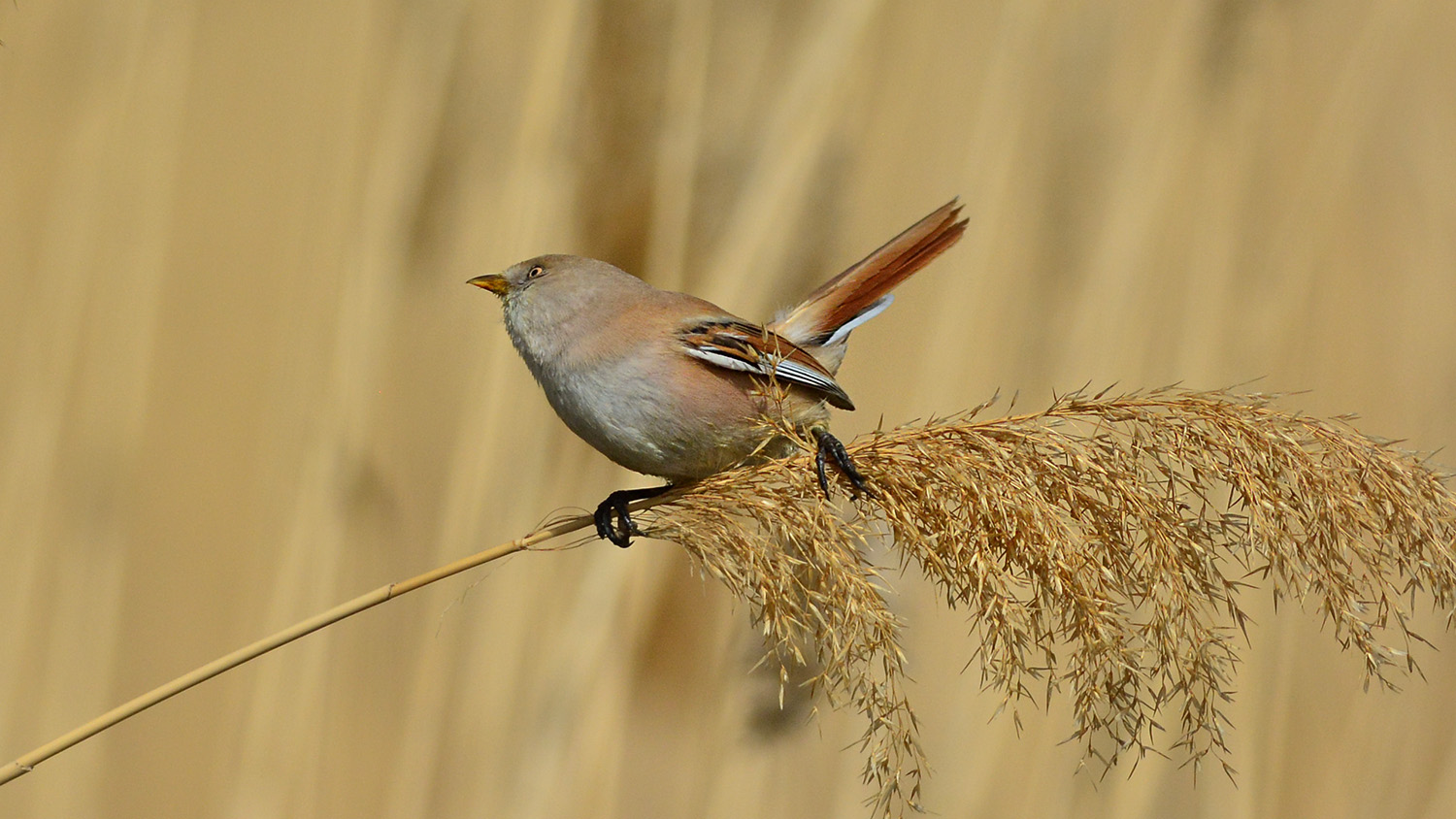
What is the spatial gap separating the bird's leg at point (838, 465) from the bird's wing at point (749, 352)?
263 mm

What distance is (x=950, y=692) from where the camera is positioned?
2.10 m

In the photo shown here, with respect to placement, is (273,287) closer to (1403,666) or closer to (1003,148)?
(1003,148)

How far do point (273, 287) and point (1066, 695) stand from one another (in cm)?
167

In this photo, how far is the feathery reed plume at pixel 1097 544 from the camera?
1120 millimetres

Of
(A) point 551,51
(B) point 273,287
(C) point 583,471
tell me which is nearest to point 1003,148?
(A) point 551,51

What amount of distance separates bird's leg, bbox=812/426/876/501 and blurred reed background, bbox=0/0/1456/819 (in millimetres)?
697

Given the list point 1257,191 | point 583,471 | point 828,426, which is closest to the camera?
point 828,426

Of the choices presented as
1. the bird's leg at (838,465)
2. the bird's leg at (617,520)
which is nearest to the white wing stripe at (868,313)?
the bird's leg at (617,520)

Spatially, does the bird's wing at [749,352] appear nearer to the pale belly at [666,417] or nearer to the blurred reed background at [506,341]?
the pale belly at [666,417]

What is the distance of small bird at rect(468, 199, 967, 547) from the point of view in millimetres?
1546

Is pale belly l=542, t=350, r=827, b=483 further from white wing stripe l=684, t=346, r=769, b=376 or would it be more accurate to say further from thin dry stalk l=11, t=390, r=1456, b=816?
thin dry stalk l=11, t=390, r=1456, b=816

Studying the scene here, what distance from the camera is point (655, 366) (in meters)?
1.58

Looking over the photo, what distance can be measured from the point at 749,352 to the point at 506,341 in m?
0.53

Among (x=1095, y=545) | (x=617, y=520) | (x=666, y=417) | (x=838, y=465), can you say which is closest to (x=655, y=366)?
(x=666, y=417)
